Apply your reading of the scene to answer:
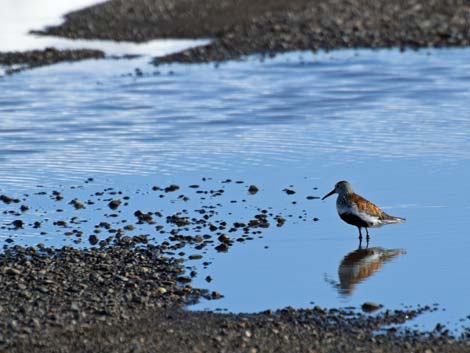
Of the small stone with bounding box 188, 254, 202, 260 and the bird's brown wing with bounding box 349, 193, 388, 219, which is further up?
the bird's brown wing with bounding box 349, 193, 388, 219

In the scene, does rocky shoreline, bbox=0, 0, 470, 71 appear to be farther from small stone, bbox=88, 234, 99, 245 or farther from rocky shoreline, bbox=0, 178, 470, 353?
small stone, bbox=88, 234, 99, 245

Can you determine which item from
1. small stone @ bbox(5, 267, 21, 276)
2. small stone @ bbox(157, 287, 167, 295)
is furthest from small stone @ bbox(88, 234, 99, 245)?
small stone @ bbox(157, 287, 167, 295)

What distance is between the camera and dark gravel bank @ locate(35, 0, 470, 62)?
145 ft

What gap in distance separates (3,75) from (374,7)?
1728 centimetres

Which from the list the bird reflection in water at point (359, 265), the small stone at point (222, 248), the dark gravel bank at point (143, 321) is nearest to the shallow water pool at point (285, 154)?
the bird reflection in water at point (359, 265)

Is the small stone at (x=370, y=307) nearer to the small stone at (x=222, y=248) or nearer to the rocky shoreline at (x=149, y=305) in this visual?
the rocky shoreline at (x=149, y=305)

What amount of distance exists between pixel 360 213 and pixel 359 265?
171cm

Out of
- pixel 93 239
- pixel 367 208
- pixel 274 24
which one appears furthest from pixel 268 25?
pixel 93 239

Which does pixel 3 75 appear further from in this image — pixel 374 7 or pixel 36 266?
pixel 36 266

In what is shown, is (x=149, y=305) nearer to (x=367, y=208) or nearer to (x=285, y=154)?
(x=367, y=208)

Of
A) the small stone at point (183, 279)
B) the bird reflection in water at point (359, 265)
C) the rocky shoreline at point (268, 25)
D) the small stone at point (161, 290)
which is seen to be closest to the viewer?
the small stone at point (161, 290)

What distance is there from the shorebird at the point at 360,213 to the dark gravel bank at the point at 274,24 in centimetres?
2311

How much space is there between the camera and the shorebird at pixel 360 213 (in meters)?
19.7

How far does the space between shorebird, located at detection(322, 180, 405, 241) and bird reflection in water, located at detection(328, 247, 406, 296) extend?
70cm
